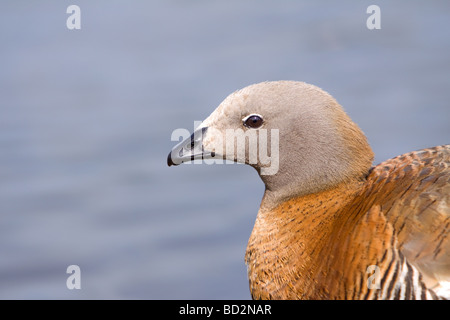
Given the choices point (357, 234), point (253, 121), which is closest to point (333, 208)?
point (357, 234)

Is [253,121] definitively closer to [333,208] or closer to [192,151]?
[192,151]

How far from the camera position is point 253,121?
4.40 metres

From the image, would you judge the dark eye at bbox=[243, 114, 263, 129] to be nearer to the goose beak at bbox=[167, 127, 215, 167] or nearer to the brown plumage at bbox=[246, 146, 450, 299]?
the goose beak at bbox=[167, 127, 215, 167]

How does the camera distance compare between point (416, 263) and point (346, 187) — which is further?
point (346, 187)

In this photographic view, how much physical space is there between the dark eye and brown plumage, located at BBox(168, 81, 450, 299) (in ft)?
0.04

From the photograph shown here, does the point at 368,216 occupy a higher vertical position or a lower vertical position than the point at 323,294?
higher

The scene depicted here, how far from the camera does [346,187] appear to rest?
13.9ft

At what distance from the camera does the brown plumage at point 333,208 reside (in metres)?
3.70

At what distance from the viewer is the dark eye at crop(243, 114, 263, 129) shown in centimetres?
439

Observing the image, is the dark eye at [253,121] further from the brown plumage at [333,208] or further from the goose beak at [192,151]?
the goose beak at [192,151]

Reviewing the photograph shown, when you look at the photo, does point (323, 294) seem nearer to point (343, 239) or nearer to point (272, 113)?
point (343, 239)

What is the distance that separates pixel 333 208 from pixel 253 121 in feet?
2.35

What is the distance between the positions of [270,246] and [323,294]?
51 cm
